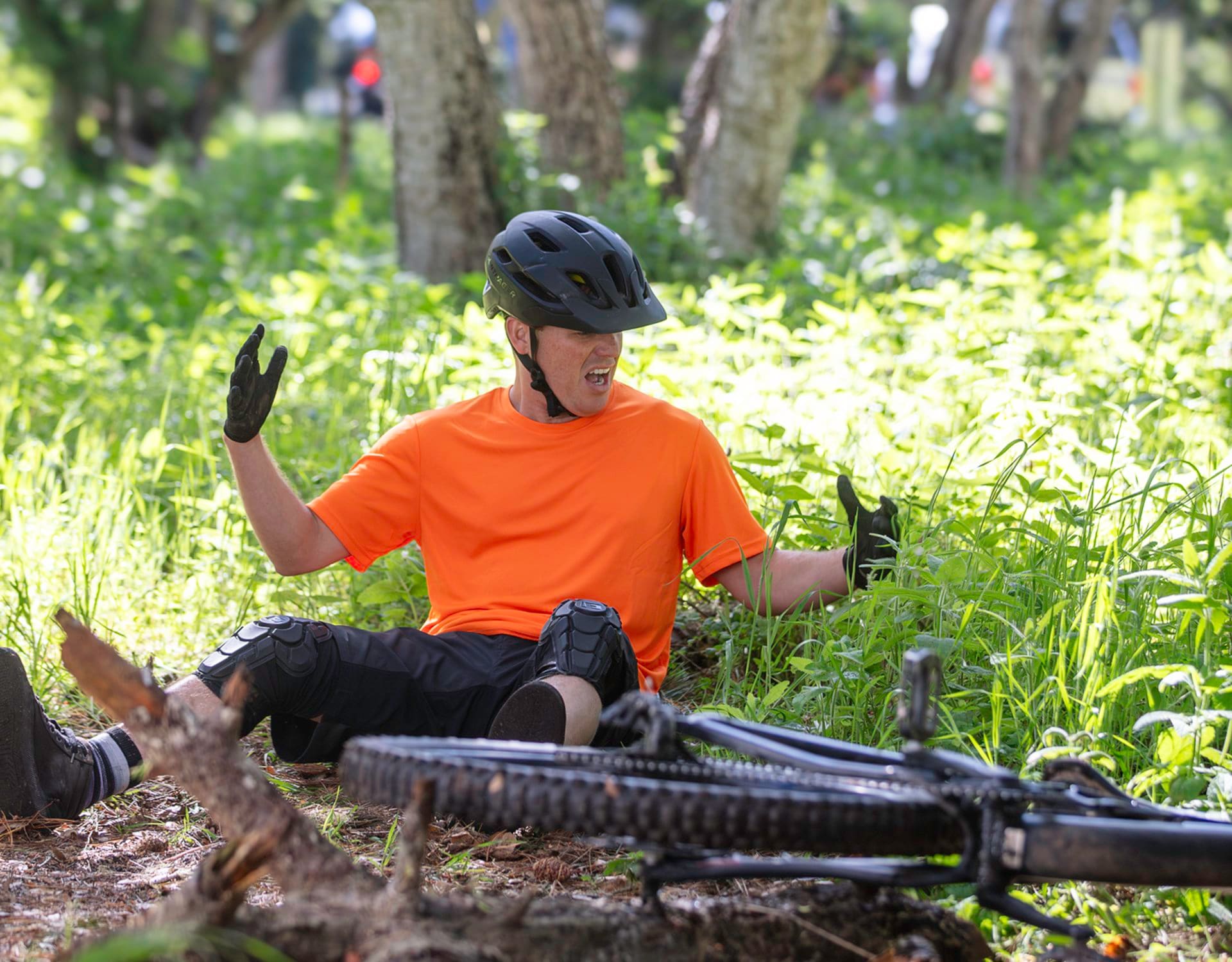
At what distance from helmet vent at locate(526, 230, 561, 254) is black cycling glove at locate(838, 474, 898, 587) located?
2.98 feet

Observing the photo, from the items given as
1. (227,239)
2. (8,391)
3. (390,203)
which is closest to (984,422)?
(8,391)

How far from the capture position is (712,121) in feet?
29.2

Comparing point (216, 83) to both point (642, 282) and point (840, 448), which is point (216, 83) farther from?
point (642, 282)

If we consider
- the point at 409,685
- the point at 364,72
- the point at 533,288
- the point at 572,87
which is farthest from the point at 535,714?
the point at 364,72

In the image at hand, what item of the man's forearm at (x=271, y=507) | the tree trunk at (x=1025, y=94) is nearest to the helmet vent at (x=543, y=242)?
the man's forearm at (x=271, y=507)

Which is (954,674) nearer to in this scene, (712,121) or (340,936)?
(340,936)

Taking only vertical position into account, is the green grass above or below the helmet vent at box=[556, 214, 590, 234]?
below

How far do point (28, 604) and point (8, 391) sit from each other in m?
2.18

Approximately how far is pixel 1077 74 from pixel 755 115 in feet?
28.2

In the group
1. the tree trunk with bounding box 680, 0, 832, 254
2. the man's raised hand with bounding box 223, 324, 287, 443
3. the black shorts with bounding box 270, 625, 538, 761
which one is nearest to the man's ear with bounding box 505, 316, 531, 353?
the man's raised hand with bounding box 223, 324, 287, 443

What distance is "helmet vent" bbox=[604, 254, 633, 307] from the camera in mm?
3256

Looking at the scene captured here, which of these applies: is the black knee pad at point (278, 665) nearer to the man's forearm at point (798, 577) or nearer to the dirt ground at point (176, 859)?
the dirt ground at point (176, 859)

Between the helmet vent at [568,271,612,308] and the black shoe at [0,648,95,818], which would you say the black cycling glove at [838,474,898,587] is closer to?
the helmet vent at [568,271,612,308]

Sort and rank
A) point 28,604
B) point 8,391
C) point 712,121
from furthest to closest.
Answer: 1. point 712,121
2. point 8,391
3. point 28,604
